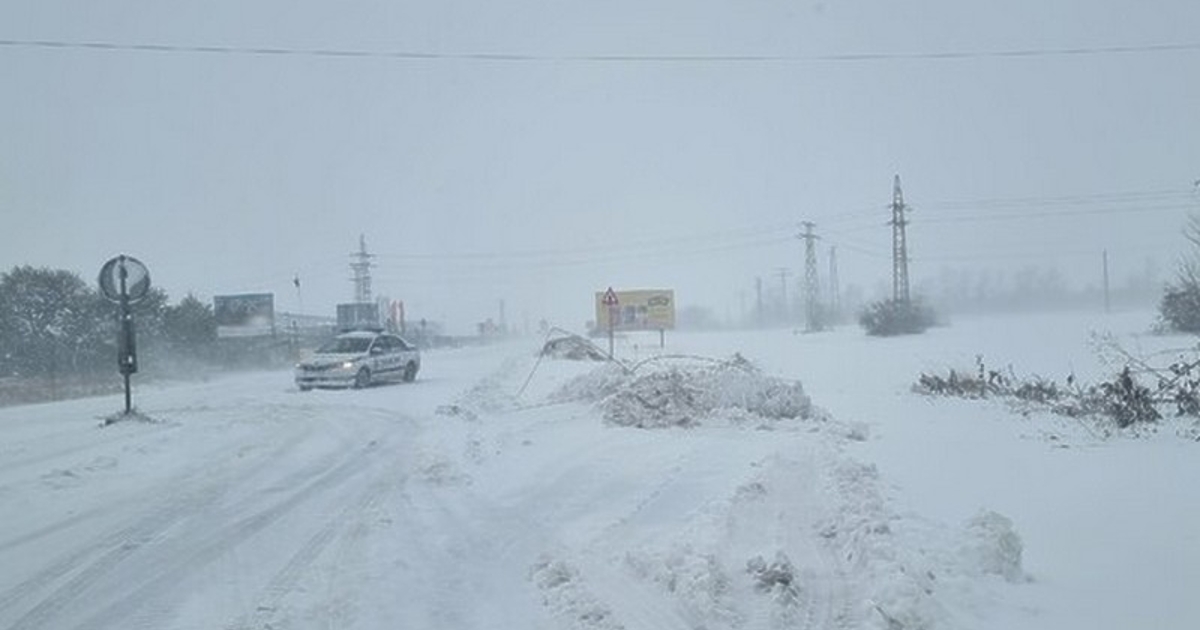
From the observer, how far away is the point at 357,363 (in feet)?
106

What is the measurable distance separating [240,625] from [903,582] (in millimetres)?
4015

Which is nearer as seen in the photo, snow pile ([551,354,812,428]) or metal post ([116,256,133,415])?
snow pile ([551,354,812,428])

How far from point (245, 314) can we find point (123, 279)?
36.9 meters

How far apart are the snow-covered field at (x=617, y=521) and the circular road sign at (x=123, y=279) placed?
8.08 feet

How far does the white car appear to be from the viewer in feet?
105

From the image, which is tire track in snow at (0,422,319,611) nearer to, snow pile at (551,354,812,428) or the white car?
snow pile at (551,354,812,428)

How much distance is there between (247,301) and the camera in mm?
56719

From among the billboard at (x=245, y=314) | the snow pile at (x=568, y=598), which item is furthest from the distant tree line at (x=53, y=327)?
the snow pile at (x=568, y=598)

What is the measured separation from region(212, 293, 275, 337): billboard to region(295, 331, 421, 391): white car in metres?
22.4

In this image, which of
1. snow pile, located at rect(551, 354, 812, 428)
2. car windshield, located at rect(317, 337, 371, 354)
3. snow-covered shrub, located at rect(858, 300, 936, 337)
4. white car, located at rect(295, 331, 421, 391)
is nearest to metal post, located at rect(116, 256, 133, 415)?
snow pile, located at rect(551, 354, 812, 428)

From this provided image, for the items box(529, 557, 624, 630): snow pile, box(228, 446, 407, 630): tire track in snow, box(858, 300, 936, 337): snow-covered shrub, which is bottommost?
box(529, 557, 624, 630): snow pile

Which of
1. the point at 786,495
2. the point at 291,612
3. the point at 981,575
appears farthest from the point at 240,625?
the point at 786,495

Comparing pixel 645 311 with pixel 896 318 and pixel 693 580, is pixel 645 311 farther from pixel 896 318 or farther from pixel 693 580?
pixel 693 580

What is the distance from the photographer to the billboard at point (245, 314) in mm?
54594
